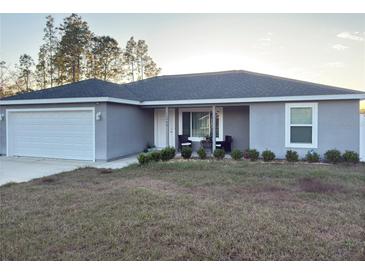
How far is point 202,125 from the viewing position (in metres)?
14.4

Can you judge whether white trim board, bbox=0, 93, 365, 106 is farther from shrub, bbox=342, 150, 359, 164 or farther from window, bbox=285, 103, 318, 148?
shrub, bbox=342, 150, 359, 164

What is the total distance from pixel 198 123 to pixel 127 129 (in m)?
3.79

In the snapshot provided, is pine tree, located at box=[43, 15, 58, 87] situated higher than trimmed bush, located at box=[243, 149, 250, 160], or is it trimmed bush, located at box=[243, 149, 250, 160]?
pine tree, located at box=[43, 15, 58, 87]

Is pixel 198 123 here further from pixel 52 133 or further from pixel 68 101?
pixel 52 133

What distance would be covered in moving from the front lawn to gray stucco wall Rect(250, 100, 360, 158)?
3384mm

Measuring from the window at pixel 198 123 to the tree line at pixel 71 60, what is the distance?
50.4ft

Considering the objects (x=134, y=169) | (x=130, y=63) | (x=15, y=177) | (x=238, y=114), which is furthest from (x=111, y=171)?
(x=130, y=63)

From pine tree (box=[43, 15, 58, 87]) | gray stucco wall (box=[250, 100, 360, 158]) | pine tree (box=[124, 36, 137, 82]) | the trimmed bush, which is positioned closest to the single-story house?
gray stucco wall (box=[250, 100, 360, 158])

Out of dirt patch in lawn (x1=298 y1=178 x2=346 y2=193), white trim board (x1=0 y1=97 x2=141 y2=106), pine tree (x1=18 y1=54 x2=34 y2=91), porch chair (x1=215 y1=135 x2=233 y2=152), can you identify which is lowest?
dirt patch in lawn (x1=298 y1=178 x2=346 y2=193)

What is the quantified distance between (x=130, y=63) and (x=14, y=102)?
16889 mm

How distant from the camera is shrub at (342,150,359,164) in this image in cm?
990
